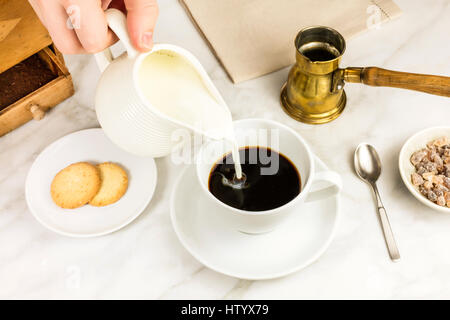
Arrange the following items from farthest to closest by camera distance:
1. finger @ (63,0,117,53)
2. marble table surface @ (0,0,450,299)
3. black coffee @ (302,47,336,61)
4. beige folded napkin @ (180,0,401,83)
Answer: beige folded napkin @ (180,0,401,83)
black coffee @ (302,47,336,61)
marble table surface @ (0,0,450,299)
finger @ (63,0,117,53)

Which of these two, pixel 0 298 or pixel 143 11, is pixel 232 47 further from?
pixel 0 298

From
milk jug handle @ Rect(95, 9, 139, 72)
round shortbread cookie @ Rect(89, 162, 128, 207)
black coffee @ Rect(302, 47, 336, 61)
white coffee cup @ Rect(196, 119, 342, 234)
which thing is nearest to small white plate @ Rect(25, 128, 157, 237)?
round shortbread cookie @ Rect(89, 162, 128, 207)

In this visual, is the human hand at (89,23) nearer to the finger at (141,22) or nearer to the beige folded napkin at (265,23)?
the finger at (141,22)

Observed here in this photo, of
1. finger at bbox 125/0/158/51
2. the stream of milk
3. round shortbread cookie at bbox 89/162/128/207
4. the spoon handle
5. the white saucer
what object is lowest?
the spoon handle

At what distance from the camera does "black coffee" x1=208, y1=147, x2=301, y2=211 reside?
0.71m

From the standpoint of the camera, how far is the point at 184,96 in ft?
2.30

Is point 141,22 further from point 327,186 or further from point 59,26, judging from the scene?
point 327,186

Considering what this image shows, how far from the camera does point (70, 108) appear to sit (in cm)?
98

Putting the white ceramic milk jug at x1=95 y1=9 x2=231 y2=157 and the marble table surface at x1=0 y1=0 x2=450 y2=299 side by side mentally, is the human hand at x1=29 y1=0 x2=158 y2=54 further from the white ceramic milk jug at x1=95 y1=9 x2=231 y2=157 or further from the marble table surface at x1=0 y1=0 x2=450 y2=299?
the marble table surface at x1=0 y1=0 x2=450 y2=299

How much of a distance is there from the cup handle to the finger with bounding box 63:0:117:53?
0.40 m

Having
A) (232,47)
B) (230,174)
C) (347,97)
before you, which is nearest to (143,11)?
(230,174)

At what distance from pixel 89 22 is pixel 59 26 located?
2.8 inches

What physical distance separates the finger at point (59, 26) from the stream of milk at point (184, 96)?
0.13m

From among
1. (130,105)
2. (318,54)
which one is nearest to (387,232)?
(318,54)
